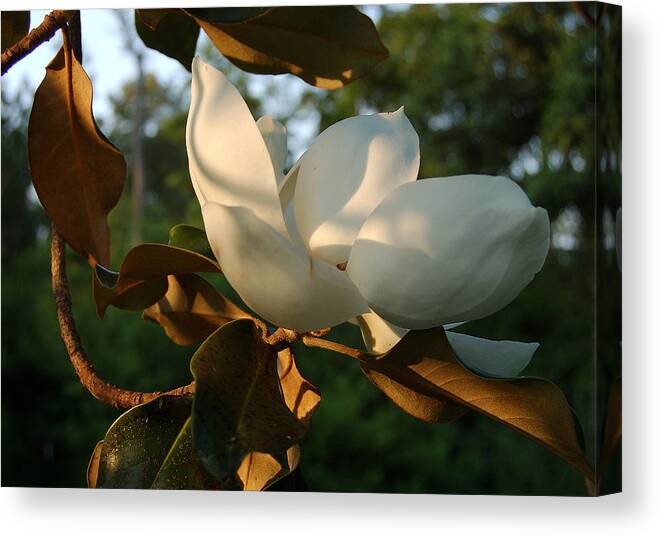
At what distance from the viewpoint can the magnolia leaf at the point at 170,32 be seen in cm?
93

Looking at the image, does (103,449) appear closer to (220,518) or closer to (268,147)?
(268,147)

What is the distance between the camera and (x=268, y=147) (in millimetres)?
652

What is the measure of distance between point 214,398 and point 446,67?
3235 millimetres

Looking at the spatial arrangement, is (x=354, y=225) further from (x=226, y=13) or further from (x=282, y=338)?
(x=226, y=13)

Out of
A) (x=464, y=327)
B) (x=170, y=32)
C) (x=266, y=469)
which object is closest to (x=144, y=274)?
(x=266, y=469)

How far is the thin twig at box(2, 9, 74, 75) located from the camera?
2.74ft

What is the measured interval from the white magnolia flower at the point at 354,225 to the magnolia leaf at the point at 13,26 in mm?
511

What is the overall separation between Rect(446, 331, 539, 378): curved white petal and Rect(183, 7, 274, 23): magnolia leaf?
0.39m

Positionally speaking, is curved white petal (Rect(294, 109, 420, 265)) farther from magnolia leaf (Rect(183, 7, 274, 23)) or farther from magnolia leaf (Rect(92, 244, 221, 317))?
magnolia leaf (Rect(183, 7, 274, 23))

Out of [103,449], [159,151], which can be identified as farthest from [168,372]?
[103,449]

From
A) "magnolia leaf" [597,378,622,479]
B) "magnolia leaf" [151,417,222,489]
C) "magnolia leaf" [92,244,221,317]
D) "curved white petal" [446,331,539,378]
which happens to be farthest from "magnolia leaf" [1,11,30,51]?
"magnolia leaf" [597,378,622,479]

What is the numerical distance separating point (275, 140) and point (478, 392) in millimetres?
231

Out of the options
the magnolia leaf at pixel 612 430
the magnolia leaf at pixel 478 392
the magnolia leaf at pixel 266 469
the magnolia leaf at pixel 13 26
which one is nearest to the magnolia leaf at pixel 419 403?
the magnolia leaf at pixel 478 392

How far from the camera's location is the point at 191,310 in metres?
0.87
